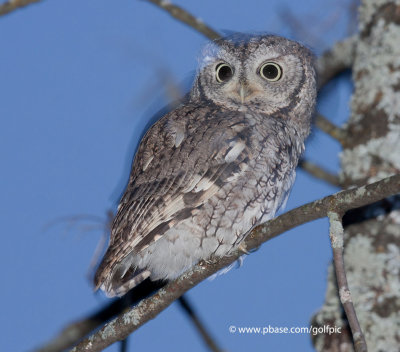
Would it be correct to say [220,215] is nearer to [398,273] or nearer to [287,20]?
[398,273]

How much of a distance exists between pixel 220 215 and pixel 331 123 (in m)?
1.21

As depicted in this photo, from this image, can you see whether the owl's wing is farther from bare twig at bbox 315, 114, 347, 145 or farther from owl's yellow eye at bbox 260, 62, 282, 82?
bare twig at bbox 315, 114, 347, 145

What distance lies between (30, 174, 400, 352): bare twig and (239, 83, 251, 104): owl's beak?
1.04 metres

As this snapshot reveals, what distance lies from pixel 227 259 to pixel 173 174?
61 cm

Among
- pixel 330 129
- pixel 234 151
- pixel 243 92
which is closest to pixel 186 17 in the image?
pixel 243 92

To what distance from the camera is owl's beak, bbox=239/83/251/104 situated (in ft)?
11.6

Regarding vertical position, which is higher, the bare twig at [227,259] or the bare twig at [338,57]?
the bare twig at [338,57]

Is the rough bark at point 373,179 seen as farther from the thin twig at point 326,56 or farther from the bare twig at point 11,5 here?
the bare twig at point 11,5

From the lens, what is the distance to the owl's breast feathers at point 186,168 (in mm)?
3043

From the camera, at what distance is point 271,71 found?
3758mm

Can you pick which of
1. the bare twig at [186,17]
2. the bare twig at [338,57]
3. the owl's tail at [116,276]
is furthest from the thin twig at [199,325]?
the bare twig at [338,57]

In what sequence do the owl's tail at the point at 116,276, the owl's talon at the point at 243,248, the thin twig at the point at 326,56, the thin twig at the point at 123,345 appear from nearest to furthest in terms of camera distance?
1. the owl's talon at the point at 243,248
2. the owl's tail at the point at 116,276
3. the thin twig at the point at 123,345
4. the thin twig at the point at 326,56

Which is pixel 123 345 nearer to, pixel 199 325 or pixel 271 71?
pixel 199 325

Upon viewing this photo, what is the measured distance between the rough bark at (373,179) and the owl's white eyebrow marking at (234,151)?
0.75 metres
